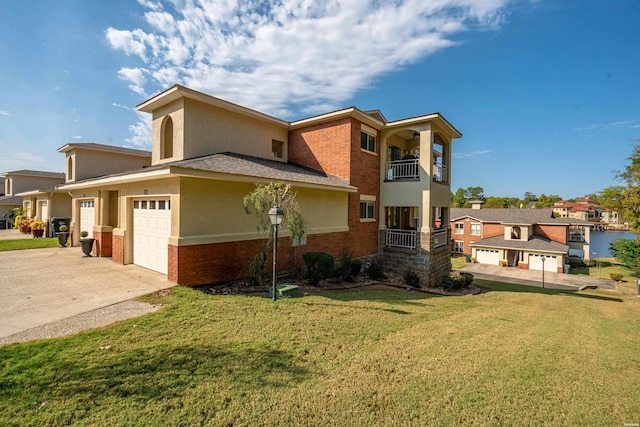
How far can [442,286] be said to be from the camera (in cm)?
1406

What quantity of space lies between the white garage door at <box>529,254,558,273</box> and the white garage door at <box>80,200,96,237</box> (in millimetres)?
42024

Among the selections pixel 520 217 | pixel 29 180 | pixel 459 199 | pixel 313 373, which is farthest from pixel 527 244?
pixel 459 199

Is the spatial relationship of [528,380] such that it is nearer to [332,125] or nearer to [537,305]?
[537,305]

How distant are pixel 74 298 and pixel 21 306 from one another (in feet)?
2.91

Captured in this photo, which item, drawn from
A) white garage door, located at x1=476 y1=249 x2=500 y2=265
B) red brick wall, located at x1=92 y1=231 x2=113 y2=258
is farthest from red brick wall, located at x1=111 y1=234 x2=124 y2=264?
white garage door, located at x1=476 y1=249 x2=500 y2=265

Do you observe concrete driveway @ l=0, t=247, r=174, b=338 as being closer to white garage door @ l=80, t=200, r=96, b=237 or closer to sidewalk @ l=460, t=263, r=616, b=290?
white garage door @ l=80, t=200, r=96, b=237

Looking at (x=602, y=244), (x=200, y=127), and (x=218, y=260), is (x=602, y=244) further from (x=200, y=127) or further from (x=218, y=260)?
(x=200, y=127)

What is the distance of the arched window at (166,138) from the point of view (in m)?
12.2

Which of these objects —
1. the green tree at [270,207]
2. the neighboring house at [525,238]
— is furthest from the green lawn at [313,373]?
the neighboring house at [525,238]

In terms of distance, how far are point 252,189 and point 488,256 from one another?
1446 inches

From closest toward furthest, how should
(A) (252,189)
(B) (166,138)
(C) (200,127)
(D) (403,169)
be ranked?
(A) (252,189)
(C) (200,127)
(B) (166,138)
(D) (403,169)

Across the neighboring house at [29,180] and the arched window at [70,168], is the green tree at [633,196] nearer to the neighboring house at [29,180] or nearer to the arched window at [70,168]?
the arched window at [70,168]

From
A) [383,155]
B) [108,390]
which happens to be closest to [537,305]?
[383,155]

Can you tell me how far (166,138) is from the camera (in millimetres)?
12562
